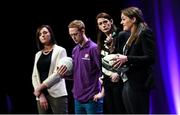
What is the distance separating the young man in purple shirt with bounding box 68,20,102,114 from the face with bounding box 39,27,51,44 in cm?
28

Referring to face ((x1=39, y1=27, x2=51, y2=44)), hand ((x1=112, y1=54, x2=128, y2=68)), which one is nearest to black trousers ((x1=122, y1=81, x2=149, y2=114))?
hand ((x1=112, y1=54, x2=128, y2=68))

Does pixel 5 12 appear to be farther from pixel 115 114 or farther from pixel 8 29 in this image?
pixel 115 114

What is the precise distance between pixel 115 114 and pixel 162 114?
1.45 m

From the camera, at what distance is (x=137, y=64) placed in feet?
8.58

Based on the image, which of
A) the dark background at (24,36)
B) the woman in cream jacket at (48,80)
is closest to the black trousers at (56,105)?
the woman in cream jacket at (48,80)

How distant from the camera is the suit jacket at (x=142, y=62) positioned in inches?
103

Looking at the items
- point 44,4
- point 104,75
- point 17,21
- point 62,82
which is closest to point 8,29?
point 17,21

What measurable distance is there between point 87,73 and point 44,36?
1.85 feet

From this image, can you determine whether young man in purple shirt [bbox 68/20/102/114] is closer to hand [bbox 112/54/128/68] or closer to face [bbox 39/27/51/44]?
face [bbox 39/27/51/44]

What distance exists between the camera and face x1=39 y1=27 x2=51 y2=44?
3549 mm

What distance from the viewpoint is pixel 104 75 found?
3346 millimetres

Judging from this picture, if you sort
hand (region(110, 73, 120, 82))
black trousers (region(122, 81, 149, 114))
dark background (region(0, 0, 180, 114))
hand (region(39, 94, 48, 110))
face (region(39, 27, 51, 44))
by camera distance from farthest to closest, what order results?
dark background (region(0, 0, 180, 114)), face (region(39, 27, 51, 44)), hand (region(39, 94, 48, 110)), hand (region(110, 73, 120, 82)), black trousers (region(122, 81, 149, 114))

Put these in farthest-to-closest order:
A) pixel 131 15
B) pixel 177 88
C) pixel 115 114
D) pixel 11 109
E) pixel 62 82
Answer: pixel 11 109 → pixel 177 88 → pixel 62 82 → pixel 115 114 → pixel 131 15

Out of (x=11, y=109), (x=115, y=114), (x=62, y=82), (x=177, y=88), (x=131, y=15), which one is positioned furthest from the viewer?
(x=11, y=109)
